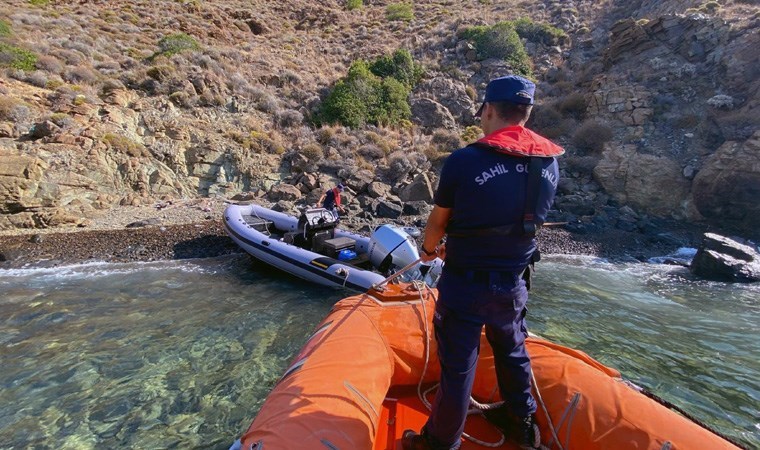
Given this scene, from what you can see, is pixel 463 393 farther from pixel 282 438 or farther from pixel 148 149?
pixel 148 149

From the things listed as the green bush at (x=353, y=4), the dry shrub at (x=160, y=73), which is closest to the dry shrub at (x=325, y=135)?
the dry shrub at (x=160, y=73)

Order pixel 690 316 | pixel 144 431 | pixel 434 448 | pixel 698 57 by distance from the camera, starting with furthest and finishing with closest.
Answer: pixel 698 57, pixel 690 316, pixel 144 431, pixel 434 448

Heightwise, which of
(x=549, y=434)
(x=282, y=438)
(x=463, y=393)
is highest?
(x=463, y=393)

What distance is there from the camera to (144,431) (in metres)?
3.60

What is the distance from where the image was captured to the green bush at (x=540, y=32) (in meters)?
25.3

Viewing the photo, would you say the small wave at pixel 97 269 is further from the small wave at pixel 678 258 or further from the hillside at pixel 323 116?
the small wave at pixel 678 258

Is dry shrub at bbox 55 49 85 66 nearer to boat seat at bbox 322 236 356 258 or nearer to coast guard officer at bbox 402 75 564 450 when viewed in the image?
boat seat at bbox 322 236 356 258

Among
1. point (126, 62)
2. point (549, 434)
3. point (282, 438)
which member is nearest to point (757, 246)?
point (549, 434)

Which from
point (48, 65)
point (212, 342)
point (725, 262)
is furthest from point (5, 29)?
point (725, 262)

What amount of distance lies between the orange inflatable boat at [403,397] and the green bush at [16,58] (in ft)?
57.7

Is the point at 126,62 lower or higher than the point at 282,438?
higher

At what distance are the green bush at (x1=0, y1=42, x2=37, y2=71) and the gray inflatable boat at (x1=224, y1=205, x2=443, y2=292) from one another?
11704 millimetres

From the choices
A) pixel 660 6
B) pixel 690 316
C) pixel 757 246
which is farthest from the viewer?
pixel 660 6

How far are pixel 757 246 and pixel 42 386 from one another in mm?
14639
